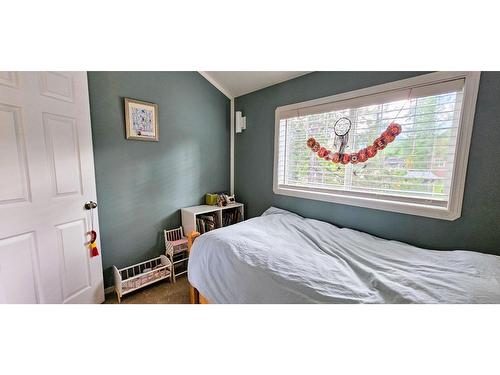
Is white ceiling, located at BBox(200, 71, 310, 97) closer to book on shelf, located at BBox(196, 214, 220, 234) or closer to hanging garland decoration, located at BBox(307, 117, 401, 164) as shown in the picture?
hanging garland decoration, located at BBox(307, 117, 401, 164)

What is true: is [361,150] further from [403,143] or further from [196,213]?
[196,213]

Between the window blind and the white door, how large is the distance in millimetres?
1809

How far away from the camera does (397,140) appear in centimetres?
134

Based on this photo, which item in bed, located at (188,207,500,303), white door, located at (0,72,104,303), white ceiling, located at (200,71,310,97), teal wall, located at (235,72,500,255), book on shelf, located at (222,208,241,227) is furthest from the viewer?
book on shelf, located at (222,208,241,227)

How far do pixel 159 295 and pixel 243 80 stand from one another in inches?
93.2

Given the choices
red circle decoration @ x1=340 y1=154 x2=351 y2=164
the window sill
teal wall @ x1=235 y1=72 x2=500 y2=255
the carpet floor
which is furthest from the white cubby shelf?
red circle decoration @ x1=340 y1=154 x2=351 y2=164

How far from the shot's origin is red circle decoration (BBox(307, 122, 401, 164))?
1.34m

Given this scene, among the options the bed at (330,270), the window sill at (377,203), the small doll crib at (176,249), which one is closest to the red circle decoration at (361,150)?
the window sill at (377,203)

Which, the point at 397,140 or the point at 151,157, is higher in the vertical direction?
the point at 397,140

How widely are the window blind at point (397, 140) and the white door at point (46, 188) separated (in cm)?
181

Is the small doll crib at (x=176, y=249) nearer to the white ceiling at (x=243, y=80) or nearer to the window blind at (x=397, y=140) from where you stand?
the window blind at (x=397, y=140)

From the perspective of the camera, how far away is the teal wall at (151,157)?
150cm

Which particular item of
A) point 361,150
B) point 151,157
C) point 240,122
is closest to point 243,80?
point 240,122
